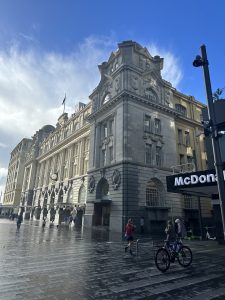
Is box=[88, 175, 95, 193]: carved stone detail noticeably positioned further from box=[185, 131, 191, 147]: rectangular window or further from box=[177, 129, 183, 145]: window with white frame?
box=[185, 131, 191, 147]: rectangular window


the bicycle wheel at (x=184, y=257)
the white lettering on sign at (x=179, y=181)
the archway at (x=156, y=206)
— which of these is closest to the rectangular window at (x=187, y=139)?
the archway at (x=156, y=206)

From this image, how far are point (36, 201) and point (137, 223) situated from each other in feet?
146

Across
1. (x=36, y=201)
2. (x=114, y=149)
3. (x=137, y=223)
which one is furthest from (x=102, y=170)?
(x=36, y=201)

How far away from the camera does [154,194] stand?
1238 inches

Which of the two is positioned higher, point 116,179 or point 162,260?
point 116,179

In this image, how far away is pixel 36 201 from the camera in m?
63.8

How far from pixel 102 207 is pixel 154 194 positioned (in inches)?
313

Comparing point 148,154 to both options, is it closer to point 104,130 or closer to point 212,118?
point 104,130

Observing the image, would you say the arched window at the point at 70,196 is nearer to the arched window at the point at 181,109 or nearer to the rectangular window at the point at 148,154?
the rectangular window at the point at 148,154

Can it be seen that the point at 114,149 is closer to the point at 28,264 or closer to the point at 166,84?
the point at 166,84

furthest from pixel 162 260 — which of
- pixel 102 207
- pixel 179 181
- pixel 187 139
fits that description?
pixel 187 139

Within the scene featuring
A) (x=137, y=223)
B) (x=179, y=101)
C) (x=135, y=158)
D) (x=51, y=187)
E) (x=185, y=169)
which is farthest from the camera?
(x=51, y=187)

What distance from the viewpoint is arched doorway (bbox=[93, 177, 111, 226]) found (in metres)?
32.3

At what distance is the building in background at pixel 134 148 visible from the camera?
94.9 feet
